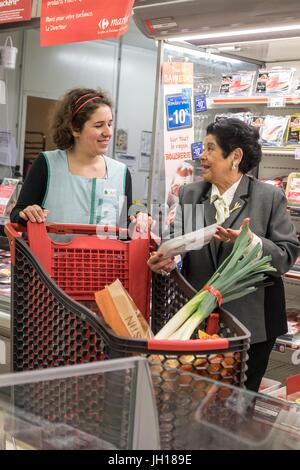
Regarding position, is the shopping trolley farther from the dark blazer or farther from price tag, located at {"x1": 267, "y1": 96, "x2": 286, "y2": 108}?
price tag, located at {"x1": 267, "y1": 96, "x2": 286, "y2": 108}

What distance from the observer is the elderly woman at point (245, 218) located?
2328 millimetres

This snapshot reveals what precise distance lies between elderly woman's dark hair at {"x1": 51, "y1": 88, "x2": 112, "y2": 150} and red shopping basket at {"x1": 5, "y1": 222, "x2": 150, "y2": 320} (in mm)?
1052

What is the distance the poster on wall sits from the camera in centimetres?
418

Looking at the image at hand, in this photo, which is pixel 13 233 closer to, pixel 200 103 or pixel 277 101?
pixel 277 101

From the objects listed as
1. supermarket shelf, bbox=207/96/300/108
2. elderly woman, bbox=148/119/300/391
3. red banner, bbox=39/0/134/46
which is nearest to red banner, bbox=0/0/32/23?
red banner, bbox=39/0/134/46

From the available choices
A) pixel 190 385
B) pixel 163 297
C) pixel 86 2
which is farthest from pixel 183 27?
pixel 190 385

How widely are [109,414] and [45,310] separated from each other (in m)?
0.45

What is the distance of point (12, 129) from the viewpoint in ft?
27.6

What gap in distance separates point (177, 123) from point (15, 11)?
1330 mm

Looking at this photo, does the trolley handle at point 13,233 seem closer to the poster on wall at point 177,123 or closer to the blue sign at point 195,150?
the poster on wall at point 177,123

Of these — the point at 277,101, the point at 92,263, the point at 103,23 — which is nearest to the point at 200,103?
the point at 277,101

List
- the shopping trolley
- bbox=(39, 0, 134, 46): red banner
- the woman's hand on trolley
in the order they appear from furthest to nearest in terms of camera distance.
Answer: bbox=(39, 0, 134, 46): red banner, the woman's hand on trolley, the shopping trolley

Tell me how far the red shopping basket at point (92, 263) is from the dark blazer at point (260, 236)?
55 centimetres

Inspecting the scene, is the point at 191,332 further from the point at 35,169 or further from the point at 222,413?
the point at 35,169
